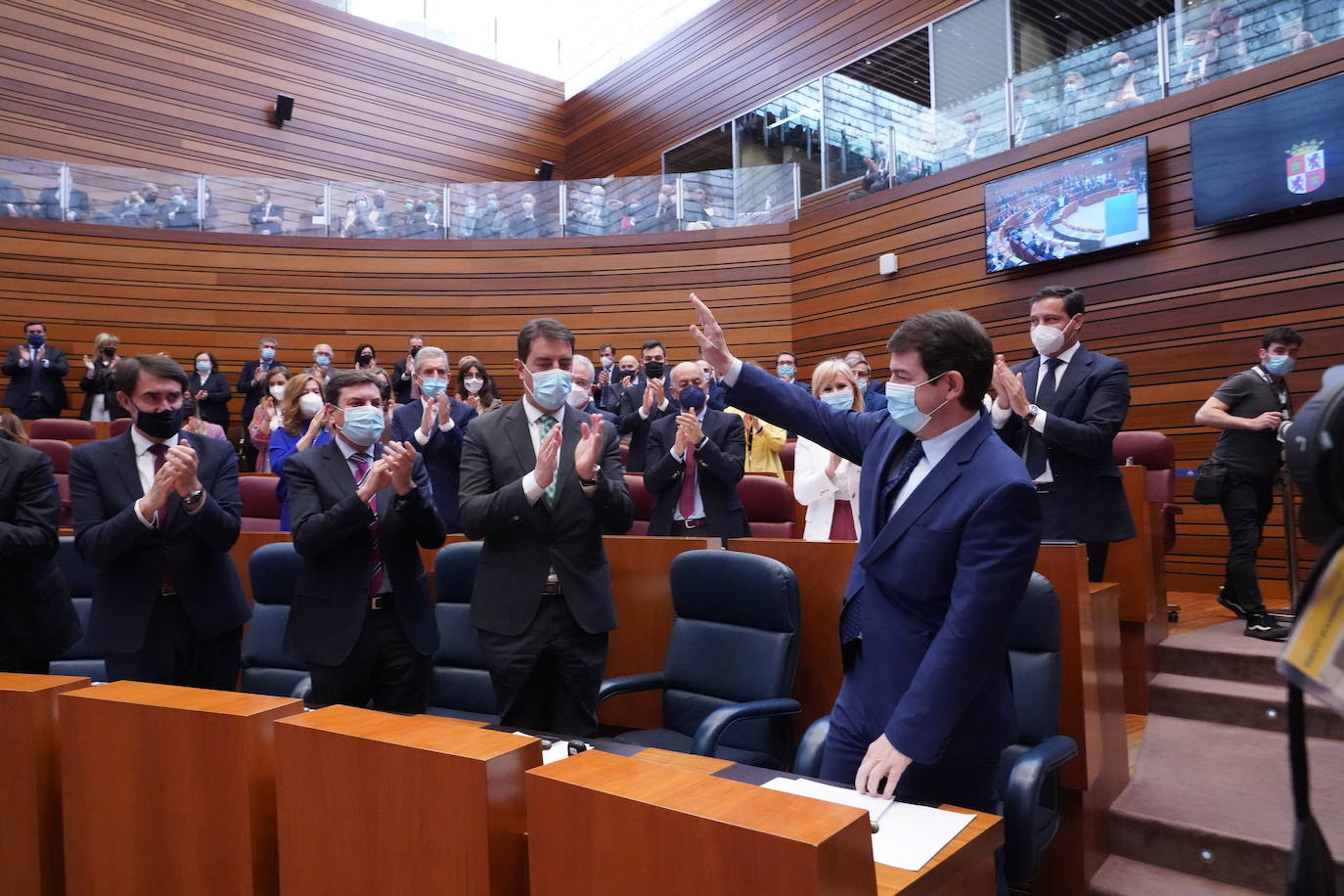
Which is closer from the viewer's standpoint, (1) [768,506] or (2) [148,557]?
(2) [148,557]

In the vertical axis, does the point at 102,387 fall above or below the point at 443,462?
above

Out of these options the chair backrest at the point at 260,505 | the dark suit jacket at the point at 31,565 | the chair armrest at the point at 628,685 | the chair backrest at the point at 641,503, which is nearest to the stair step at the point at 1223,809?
the chair armrest at the point at 628,685

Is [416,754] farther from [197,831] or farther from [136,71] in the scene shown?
[136,71]

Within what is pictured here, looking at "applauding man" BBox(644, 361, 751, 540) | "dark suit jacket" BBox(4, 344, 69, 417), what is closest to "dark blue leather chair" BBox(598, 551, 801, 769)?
"applauding man" BBox(644, 361, 751, 540)

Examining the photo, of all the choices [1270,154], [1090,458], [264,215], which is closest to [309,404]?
[1090,458]

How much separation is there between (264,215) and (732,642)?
8.25 m

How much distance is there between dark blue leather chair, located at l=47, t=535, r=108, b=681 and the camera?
3.25 metres

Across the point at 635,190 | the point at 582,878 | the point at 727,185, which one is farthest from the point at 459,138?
the point at 582,878

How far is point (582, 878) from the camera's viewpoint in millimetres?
1029

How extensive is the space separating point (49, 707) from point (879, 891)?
4.93ft

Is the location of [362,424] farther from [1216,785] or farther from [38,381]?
[38,381]

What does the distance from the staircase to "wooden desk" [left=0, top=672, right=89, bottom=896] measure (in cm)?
234

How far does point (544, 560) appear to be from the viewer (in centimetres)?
223

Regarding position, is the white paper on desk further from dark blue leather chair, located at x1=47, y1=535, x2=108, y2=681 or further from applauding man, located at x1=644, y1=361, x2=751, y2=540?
dark blue leather chair, located at x1=47, y1=535, x2=108, y2=681
